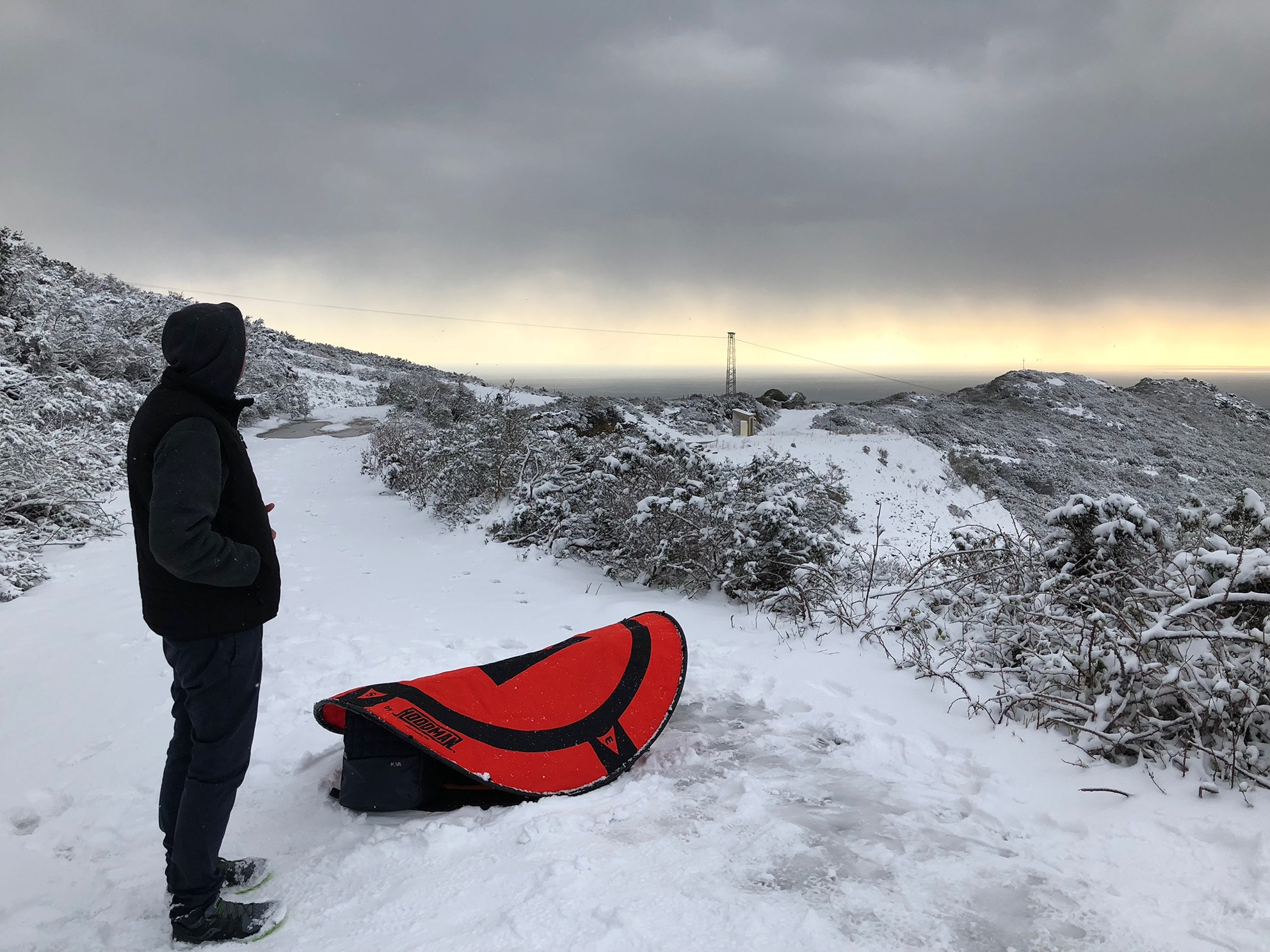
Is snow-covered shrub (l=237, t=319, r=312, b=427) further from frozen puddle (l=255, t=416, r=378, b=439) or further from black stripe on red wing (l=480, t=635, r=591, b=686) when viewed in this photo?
black stripe on red wing (l=480, t=635, r=591, b=686)

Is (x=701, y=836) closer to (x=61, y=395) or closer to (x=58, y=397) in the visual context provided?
(x=58, y=397)

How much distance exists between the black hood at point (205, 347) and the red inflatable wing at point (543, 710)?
1301 millimetres

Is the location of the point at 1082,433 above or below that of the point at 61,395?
below

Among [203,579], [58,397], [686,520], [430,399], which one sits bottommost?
[686,520]

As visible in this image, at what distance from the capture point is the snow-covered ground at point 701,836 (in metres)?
1.83

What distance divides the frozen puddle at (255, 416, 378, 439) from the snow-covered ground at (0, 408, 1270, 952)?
17452 millimetres

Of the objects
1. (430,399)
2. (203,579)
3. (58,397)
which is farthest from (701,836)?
(430,399)

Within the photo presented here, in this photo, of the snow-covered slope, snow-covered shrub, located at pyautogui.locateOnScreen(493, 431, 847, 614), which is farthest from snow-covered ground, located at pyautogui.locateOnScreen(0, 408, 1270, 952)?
the snow-covered slope

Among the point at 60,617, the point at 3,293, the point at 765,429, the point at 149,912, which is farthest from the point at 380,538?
the point at 765,429

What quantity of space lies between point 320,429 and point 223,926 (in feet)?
73.0

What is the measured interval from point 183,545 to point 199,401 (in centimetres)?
44

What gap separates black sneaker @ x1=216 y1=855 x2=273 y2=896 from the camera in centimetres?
206

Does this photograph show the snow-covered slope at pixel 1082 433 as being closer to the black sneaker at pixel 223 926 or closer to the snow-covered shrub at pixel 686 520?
the snow-covered shrub at pixel 686 520

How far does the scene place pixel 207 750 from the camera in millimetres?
1926
